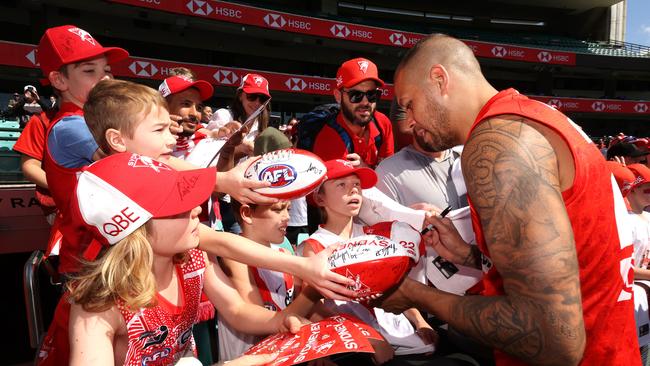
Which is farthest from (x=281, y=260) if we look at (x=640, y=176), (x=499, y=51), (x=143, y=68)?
(x=499, y=51)

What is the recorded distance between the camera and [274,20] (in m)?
23.9

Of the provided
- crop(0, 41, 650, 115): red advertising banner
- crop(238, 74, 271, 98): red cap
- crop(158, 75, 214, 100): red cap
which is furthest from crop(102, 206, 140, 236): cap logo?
crop(0, 41, 650, 115): red advertising banner

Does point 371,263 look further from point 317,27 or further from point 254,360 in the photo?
point 317,27

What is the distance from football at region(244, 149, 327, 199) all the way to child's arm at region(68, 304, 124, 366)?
736 millimetres

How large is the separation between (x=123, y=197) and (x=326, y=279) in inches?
28.6

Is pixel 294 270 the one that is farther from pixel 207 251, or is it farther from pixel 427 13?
pixel 427 13

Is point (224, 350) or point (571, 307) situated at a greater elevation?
point (571, 307)

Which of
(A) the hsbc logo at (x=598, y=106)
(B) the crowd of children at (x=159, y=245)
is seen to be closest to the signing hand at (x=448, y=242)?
(B) the crowd of children at (x=159, y=245)

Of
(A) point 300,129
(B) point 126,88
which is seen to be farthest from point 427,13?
(B) point 126,88

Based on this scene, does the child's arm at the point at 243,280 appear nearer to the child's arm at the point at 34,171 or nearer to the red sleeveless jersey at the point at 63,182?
the red sleeveless jersey at the point at 63,182

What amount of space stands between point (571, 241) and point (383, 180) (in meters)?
1.94

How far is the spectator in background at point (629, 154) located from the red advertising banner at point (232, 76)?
56.3 ft

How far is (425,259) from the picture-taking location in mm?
2213

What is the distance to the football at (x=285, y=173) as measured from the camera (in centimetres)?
188
